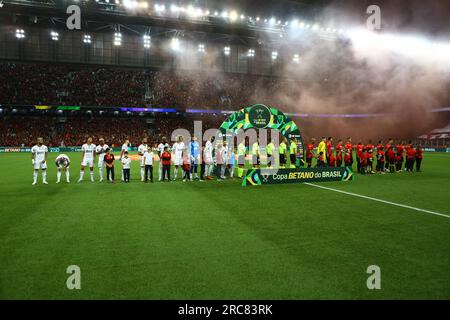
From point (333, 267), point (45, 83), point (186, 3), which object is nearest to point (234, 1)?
point (186, 3)

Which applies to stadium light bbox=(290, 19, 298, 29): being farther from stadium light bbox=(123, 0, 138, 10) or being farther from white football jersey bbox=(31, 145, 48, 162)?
white football jersey bbox=(31, 145, 48, 162)

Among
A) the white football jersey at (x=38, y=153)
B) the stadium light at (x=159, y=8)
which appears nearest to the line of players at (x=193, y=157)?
the white football jersey at (x=38, y=153)

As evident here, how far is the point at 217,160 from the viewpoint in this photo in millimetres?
15867

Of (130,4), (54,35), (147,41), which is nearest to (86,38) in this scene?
(54,35)

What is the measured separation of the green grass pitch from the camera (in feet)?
15.0

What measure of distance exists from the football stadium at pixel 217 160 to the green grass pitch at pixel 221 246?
1.8 inches

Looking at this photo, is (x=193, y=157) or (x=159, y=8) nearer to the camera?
(x=193, y=157)

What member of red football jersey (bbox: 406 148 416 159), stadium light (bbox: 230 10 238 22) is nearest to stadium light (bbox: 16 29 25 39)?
stadium light (bbox: 230 10 238 22)

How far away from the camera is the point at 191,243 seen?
646 centimetres

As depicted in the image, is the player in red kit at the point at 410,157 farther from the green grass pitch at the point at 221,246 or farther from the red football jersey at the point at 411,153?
the green grass pitch at the point at 221,246

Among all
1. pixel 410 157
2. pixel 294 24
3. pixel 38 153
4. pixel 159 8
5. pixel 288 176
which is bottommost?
pixel 288 176

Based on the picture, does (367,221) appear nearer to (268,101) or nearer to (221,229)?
(221,229)

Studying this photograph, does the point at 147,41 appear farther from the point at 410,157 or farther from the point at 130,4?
the point at 410,157

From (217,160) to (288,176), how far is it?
3.75 meters
